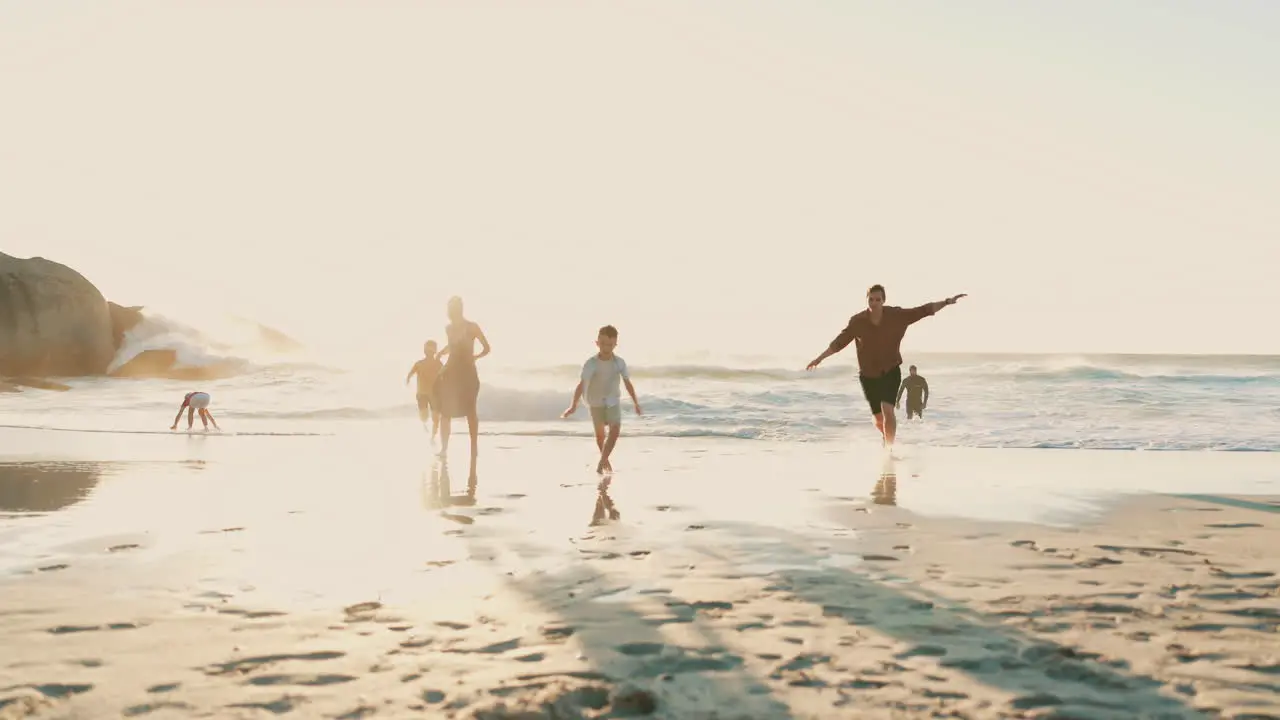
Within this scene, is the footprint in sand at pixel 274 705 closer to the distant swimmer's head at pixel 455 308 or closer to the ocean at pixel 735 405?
the distant swimmer's head at pixel 455 308

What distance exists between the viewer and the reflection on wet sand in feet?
29.3

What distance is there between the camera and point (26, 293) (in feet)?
137

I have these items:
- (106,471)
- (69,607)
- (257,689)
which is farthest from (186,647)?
(106,471)

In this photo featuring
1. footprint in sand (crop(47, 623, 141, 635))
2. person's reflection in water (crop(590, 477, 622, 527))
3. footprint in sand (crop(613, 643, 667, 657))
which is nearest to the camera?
footprint in sand (crop(613, 643, 667, 657))

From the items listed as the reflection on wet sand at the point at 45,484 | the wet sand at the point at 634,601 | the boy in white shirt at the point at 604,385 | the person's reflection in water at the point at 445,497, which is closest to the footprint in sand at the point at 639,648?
the wet sand at the point at 634,601

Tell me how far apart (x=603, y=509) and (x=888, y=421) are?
6.18m

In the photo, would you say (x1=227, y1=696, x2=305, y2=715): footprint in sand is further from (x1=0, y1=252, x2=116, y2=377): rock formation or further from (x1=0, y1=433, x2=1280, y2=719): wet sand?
(x1=0, y1=252, x2=116, y2=377): rock formation

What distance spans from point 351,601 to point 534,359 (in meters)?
54.2

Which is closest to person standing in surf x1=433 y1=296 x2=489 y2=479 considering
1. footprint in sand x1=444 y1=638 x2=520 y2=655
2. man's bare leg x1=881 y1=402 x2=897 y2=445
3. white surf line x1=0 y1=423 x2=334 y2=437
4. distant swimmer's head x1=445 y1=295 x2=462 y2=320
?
distant swimmer's head x1=445 y1=295 x2=462 y2=320

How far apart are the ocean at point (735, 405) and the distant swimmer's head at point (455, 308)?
7098mm

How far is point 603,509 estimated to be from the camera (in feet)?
28.2

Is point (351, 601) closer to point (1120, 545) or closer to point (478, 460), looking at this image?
point (1120, 545)

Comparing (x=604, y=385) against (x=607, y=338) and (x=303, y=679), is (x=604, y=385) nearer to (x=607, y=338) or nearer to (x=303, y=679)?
(x=607, y=338)

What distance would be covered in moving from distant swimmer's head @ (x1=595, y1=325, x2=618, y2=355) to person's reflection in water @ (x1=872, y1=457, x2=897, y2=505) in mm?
3397
